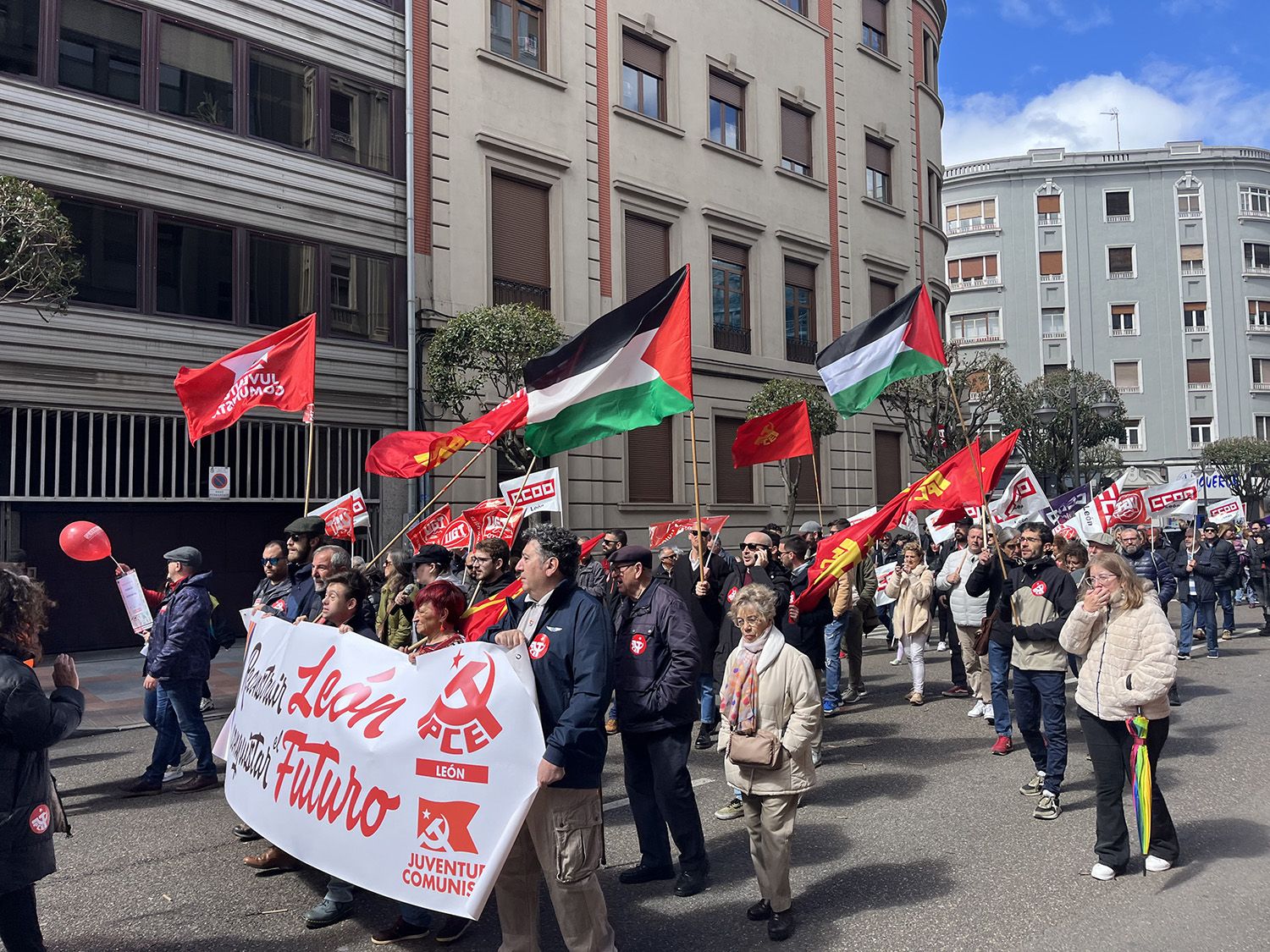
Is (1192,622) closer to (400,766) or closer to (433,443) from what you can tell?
(433,443)

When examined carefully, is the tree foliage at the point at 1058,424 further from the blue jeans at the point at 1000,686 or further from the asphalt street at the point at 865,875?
the asphalt street at the point at 865,875

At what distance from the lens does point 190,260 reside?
15.3 m

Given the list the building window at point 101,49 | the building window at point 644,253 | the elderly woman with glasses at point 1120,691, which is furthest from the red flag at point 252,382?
the building window at point 644,253

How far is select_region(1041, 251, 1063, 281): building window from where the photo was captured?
168ft

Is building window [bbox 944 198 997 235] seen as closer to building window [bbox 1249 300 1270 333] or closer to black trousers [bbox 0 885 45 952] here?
building window [bbox 1249 300 1270 333]

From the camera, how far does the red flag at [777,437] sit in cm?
1008

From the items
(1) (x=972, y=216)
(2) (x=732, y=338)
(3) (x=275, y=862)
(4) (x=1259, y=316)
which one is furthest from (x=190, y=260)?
(4) (x=1259, y=316)

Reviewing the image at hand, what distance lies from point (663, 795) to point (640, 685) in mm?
571

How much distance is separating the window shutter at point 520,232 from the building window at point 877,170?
10701 mm

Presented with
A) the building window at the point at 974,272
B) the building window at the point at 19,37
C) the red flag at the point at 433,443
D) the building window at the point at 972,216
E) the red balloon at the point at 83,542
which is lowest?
the red balloon at the point at 83,542

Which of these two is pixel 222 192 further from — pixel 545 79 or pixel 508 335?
pixel 545 79

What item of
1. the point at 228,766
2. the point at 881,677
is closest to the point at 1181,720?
the point at 881,677

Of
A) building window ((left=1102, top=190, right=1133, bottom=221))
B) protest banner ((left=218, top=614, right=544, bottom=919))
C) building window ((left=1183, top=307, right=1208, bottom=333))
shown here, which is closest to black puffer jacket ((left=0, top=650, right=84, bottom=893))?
protest banner ((left=218, top=614, right=544, bottom=919))

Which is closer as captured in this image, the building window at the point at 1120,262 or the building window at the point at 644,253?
the building window at the point at 644,253
